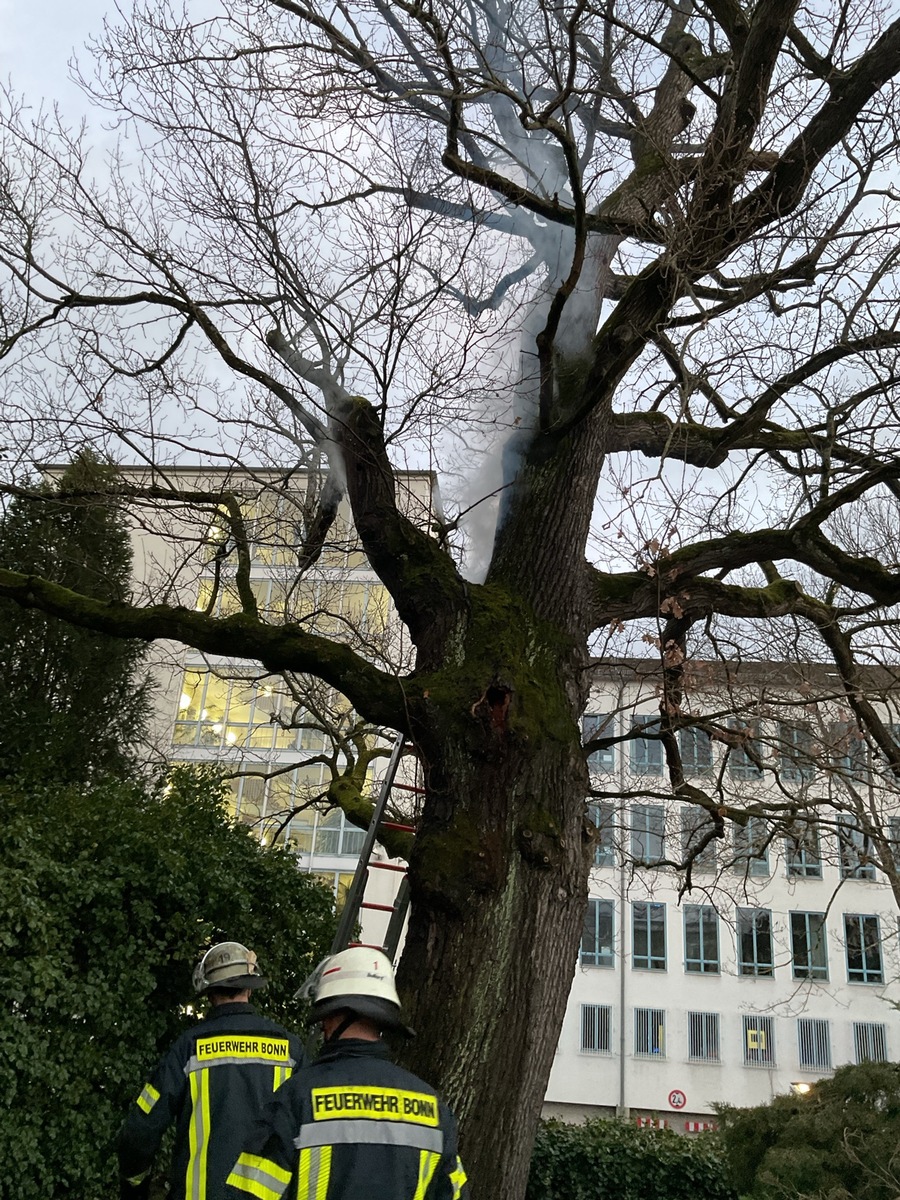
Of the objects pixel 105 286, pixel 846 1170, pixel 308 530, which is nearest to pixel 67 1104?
pixel 308 530

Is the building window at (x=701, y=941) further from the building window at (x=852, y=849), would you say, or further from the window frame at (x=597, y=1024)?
the building window at (x=852, y=849)

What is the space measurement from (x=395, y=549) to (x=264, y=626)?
2.72 ft

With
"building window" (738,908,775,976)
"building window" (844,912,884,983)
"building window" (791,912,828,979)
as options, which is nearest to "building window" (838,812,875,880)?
"building window" (738,908,775,976)

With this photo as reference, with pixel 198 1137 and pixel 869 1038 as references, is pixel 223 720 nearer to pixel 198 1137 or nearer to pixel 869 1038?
pixel 198 1137

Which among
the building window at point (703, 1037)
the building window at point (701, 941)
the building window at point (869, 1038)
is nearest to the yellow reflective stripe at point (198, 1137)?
the building window at point (701, 941)

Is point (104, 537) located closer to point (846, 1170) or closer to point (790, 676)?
point (790, 676)

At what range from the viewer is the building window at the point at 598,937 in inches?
1136

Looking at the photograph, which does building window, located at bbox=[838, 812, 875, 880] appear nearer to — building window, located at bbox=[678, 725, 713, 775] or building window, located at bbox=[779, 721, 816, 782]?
building window, located at bbox=[779, 721, 816, 782]

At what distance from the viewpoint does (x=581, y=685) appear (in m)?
5.29

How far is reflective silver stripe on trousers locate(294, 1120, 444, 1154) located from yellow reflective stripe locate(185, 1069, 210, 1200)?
134 cm

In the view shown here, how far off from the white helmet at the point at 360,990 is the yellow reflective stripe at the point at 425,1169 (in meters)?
0.31

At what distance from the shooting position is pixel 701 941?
28.9 meters

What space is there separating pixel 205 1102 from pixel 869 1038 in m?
29.7

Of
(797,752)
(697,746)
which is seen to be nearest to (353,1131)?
(797,752)
